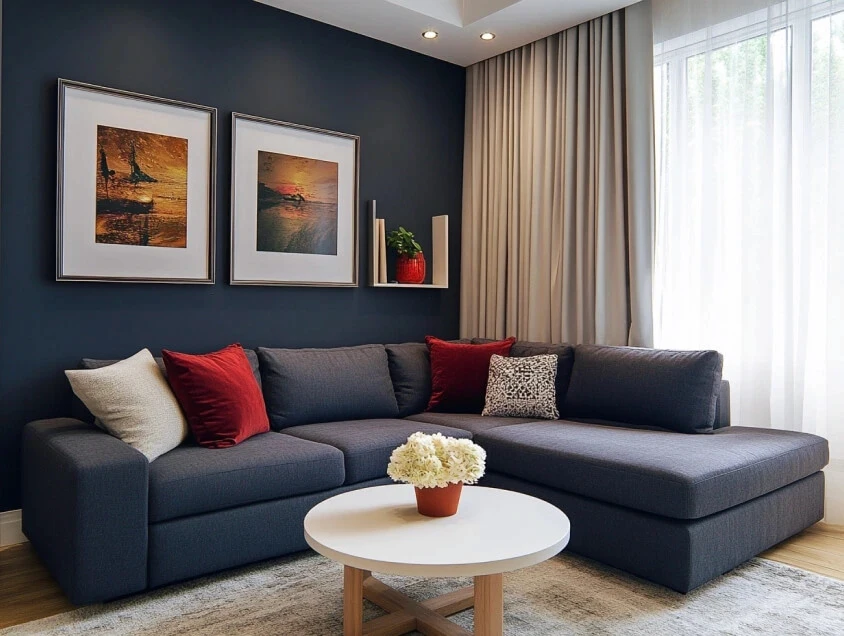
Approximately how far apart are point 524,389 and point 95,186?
238cm

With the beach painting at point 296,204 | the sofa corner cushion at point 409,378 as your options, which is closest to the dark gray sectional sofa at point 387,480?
the sofa corner cushion at point 409,378

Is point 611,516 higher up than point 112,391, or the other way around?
point 112,391

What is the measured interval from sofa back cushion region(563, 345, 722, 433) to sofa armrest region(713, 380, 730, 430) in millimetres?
102

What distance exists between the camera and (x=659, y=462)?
2648 millimetres

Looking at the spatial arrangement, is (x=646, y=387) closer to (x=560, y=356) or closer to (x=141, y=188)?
(x=560, y=356)

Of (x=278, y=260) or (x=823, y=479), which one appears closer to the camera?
(x=823, y=479)

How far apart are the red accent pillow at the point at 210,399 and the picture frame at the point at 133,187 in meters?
0.68

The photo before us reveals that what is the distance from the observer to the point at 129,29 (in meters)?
3.39

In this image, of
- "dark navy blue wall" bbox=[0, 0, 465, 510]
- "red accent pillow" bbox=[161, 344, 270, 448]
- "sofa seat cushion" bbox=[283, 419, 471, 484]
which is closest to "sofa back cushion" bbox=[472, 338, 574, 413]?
"sofa seat cushion" bbox=[283, 419, 471, 484]

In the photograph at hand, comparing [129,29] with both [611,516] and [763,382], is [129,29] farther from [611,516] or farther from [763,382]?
[763,382]

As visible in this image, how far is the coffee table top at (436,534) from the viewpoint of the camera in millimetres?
1838

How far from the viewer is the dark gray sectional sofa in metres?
2.41

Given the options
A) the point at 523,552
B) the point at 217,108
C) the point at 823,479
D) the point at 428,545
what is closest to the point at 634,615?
the point at 523,552

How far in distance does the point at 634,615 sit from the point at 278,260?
8.41 feet
